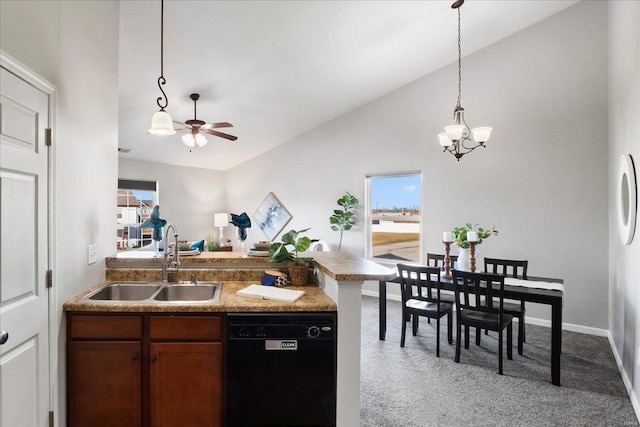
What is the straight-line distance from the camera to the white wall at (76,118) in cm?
157

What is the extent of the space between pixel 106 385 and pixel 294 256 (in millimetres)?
1304

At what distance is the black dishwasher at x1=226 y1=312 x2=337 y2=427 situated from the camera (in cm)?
174

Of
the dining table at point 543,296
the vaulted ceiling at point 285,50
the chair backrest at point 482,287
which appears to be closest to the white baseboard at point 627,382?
the dining table at point 543,296

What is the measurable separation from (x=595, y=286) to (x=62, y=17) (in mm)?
5405

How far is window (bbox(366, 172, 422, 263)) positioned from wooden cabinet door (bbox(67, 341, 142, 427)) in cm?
415

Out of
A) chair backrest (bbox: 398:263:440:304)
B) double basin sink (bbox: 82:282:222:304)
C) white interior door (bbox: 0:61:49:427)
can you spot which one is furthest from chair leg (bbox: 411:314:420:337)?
white interior door (bbox: 0:61:49:427)

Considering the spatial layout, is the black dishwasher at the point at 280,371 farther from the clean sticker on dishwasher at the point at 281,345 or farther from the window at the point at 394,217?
the window at the point at 394,217

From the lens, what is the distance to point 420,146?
4949 millimetres

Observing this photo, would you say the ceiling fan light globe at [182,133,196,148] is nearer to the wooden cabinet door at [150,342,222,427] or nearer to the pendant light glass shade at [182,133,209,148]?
the pendant light glass shade at [182,133,209,148]

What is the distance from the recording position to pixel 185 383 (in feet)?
5.75

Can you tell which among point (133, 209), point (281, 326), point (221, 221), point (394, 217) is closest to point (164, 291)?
point (281, 326)

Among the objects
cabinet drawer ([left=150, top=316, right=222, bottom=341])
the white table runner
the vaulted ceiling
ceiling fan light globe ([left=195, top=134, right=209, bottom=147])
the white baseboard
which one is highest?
the vaulted ceiling

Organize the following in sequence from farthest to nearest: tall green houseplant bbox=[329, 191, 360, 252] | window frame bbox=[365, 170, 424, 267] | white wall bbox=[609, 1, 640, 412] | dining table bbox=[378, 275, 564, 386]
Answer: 1. tall green houseplant bbox=[329, 191, 360, 252]
2. window frame bbox=[365, 170, 424, 267]
3. dining table bbox=[378, 275, 564, 386]
4. white wall bbox=[609, 1, 640, 412]

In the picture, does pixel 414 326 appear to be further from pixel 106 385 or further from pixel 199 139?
pixel 199 139
